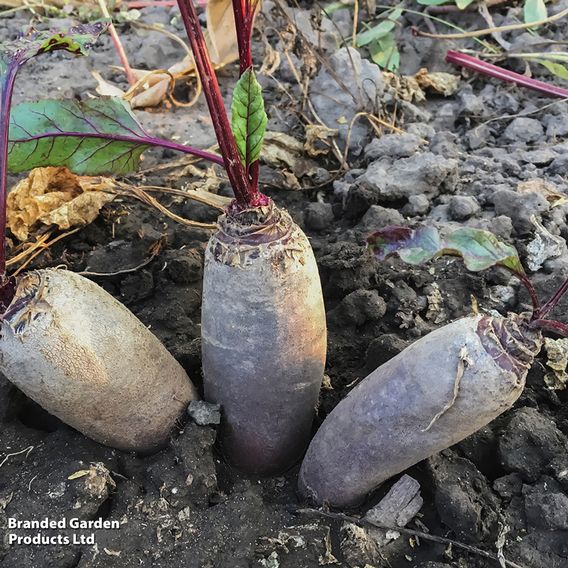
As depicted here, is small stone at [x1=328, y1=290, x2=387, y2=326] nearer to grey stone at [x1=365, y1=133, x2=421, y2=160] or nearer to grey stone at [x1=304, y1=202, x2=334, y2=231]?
grey stone at [x1=304, y1=202, x2=334, y2=231]

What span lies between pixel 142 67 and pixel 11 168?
183 cm

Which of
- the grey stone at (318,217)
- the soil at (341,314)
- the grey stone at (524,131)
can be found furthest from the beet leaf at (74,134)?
the grey stone at (524,131)

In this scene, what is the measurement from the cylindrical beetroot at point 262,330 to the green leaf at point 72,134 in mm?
327

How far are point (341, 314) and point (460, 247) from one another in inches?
27.7

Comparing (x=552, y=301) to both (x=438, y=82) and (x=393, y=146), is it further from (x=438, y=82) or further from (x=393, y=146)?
(x=438, y=82)

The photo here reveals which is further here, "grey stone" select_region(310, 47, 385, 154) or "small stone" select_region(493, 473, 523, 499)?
"grey stone" select_region(310, 47, 385, 154)

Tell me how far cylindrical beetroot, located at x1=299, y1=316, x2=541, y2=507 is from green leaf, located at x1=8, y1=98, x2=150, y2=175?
28.9 inches

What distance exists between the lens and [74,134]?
148 cm

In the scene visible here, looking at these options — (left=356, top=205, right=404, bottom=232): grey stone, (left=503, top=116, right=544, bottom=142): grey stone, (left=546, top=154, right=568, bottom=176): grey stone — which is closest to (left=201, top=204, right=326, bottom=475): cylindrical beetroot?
(left=356, top=205, right=404, bottom=232): grey stone

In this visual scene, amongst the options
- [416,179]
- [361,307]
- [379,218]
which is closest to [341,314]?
[361,307]

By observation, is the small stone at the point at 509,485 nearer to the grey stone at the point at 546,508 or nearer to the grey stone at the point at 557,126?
the grey stone at the point at 546,508

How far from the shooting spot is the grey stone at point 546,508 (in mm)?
1361

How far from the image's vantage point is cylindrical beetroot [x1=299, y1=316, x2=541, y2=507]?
47.8 inches

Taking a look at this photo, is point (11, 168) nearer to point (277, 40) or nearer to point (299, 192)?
point (299, 192)
